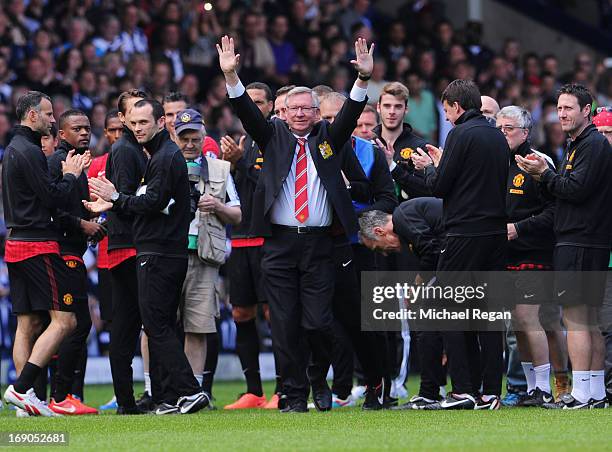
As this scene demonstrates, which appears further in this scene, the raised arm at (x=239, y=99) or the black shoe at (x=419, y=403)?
the black shoe at (x=419, y=403)

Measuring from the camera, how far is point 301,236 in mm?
10219

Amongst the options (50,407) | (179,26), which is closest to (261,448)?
(50,407)

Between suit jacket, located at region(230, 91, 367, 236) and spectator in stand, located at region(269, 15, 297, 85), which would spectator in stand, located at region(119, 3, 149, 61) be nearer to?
spectator in stand, located at region(269, 15, 297, 85)

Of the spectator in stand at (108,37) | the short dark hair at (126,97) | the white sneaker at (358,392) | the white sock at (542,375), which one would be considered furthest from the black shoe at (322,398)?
the spectator in stand at (108,37)

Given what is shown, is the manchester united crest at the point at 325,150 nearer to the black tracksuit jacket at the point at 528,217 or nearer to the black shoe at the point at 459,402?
the black tracksuit jacket at the point at 528,217

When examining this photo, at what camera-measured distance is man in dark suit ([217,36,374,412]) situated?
1017 centimetres

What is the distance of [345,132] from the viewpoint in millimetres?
10305

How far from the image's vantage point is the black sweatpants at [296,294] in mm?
10164

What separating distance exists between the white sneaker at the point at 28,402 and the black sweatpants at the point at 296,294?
1979 mm

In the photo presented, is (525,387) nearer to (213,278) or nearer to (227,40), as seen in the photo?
(213,278)

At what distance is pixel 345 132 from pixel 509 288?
1.92 meters

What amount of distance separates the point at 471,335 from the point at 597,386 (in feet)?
3.59

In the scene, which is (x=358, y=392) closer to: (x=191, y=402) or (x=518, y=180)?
(x=191, y=402)

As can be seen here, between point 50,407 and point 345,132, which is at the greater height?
point 345,132
